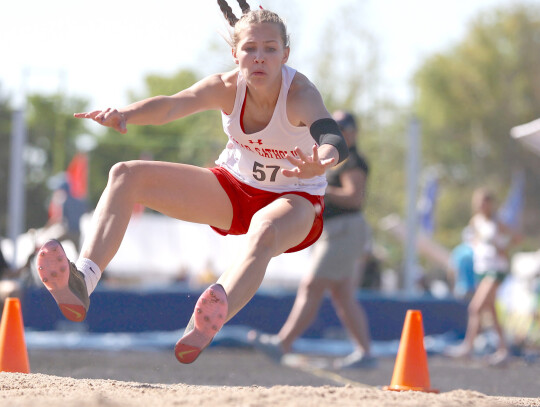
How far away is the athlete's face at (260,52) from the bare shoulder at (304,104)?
0.46 feet

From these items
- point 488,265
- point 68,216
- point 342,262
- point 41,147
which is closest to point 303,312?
point 342,262

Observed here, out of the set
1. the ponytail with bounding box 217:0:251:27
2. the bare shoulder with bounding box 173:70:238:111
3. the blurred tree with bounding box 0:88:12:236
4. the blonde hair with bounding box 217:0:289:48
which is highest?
the blurred tree with bounding box 0:88:12:236

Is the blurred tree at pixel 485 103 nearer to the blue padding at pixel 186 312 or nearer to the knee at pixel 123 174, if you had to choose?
the blue padding at pixel 186 312

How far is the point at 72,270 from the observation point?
422 cm

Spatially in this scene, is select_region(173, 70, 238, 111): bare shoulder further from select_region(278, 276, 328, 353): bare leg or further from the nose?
select_region(278, 276, 328, 353): bare leg

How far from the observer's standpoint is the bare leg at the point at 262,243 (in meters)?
4.28

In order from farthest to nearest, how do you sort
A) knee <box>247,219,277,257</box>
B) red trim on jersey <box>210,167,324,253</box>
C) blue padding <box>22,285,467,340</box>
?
blue padding <box>22,285,467,340</box> < red trim on jersey <box>210,167,324,253</box> < knee <box>247,219,277,257</box>

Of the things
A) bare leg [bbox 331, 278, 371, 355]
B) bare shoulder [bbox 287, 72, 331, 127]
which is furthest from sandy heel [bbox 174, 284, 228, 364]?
bare leg [bbox 331, 278, 371, 355]

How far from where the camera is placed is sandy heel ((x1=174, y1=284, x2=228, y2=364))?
4.02 m

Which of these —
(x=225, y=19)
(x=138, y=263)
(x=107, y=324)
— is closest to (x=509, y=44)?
(x=138, y=263)

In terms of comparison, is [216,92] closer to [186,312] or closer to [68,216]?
[186,312]

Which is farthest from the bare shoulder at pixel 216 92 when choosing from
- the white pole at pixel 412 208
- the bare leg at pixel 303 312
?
the white pole at pixel 412 208

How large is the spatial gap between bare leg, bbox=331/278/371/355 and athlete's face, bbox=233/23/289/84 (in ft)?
12.8

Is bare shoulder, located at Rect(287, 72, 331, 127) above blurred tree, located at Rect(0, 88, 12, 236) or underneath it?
underneath
